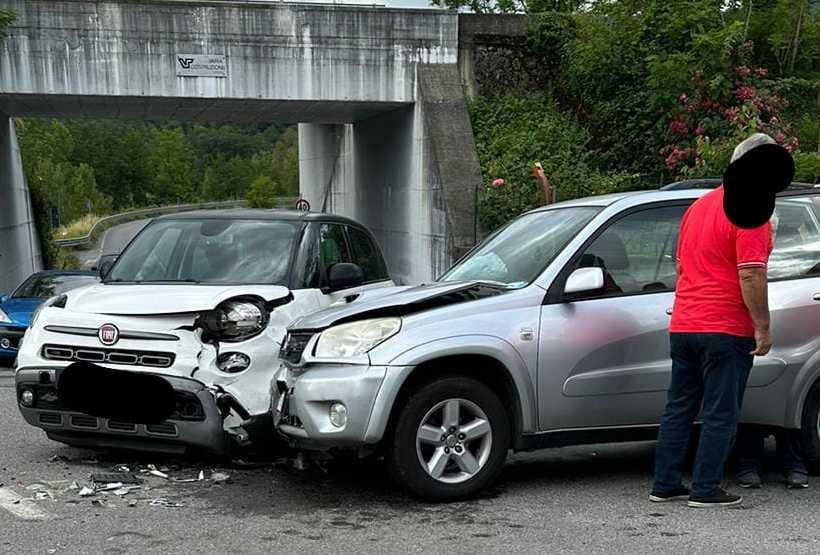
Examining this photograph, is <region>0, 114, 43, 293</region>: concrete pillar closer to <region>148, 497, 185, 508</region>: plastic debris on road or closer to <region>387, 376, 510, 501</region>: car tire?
<region>148, 497, 185, 508</region>: plastic debris on road

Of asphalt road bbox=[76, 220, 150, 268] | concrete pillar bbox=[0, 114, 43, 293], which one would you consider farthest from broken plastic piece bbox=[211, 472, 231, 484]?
asphalt road bbox=[76, 220, 150, 268]

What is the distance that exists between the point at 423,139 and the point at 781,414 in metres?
15.6

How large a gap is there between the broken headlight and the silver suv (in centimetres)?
58

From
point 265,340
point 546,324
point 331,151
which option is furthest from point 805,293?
point 331,151

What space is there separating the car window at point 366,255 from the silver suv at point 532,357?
216 centimetres

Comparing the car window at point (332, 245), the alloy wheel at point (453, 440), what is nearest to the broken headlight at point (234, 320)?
the car window at point (332, 245)

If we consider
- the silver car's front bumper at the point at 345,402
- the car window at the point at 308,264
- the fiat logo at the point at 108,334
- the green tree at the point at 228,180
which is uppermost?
the car window at the point at 308,264

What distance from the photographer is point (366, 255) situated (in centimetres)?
848

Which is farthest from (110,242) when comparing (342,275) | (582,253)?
(582,253)

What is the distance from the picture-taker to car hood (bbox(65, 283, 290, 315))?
6.20 metres

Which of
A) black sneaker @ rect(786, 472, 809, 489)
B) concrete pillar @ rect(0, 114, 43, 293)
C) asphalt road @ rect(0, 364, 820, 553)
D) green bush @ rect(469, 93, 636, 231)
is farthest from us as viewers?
concrete pillar @ rect(0, 114, 43, 293)

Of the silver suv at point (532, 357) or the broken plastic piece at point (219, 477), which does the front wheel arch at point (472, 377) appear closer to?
the silver suv at point (532, 357)

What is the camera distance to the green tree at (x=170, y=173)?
103375mm

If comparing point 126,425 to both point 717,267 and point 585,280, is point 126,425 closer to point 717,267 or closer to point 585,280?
point 585,280
